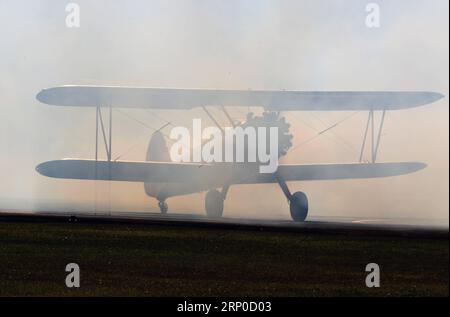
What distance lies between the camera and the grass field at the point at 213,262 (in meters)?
15.5

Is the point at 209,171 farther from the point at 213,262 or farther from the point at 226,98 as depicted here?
the point at 213,262

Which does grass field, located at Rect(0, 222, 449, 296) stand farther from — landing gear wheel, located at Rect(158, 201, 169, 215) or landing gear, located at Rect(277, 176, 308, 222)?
landing gear wheel, located at Rect(158, 201, 169, 215)

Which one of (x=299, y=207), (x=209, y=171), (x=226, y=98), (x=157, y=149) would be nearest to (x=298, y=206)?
(x=299, y=207)

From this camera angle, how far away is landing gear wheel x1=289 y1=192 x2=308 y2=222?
3594cm

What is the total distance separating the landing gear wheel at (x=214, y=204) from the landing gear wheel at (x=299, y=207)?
11.5 ft

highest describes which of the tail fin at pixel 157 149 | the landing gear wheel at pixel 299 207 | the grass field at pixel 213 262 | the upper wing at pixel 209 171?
the tail fin at pixel 157 149

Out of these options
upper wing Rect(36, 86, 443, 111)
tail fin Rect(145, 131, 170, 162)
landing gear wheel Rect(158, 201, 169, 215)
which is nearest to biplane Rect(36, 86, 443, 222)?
upper wing Rect(36, 86, 443, 111)

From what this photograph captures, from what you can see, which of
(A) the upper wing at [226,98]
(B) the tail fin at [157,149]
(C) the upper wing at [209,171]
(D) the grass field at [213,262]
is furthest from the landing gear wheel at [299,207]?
(B) the tail fin at [157,149]

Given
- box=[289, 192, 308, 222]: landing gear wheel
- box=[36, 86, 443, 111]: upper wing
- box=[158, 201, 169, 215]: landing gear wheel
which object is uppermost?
box=[36, 86, 443, 111]: upper wing

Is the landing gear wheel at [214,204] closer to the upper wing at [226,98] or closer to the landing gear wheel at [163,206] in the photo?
the upper wing at [226,98]

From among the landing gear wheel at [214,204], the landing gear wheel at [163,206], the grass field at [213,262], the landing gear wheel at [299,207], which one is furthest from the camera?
the landing gear wheel at [163,206]

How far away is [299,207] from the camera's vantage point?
3606 centimetres

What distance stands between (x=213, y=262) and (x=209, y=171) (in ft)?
67.0

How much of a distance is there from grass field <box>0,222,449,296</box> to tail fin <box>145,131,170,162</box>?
77.2 feet
